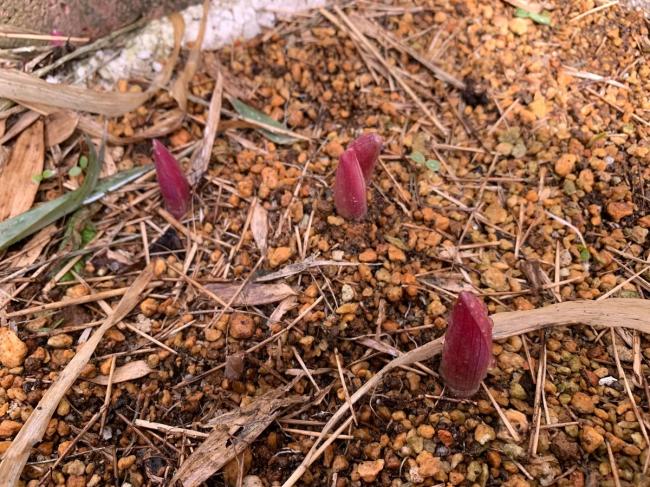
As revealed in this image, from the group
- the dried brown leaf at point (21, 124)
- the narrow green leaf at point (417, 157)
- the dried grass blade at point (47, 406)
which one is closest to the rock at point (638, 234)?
the narrow green leaf at point (417, 157)

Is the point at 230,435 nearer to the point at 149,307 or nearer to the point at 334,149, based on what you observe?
the point at 149,307

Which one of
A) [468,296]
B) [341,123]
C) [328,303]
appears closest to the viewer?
[468,296]

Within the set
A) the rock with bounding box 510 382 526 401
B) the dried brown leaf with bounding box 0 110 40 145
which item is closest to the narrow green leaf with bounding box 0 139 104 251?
the dried brown leaf with bounding box 0 110 40 145

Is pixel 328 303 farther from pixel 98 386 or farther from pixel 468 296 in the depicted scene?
pixel 98 386

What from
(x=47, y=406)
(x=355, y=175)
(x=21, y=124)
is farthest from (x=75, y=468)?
(x=21, y=124)

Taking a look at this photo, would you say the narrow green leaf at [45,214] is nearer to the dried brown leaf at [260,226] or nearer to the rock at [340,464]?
the dried brown leaf at [260,226]

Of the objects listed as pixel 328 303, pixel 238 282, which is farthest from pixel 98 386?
pixel 328 303

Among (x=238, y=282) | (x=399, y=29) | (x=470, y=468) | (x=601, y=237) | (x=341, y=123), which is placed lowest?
(x=470, y=468)
